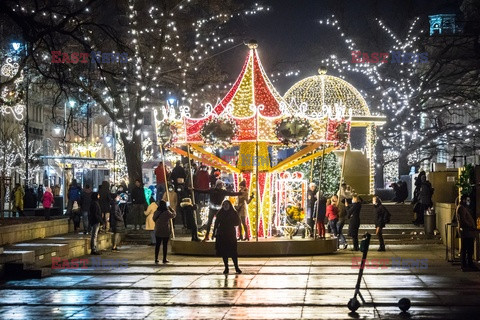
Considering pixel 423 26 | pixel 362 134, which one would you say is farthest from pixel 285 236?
pixel 362 134

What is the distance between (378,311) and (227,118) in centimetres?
1180

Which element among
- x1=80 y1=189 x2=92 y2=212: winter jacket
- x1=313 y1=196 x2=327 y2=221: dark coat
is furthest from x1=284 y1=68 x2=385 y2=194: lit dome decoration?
A: x1=80 y1=189 x2=92 y2=212: winter jacket

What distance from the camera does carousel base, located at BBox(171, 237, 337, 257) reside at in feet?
85.0

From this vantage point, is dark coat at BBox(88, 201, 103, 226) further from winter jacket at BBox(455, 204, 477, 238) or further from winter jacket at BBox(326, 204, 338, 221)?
winter jacket at BBox(455, 204, 477, 238)

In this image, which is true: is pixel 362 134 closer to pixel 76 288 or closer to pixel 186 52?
pixel 186 52

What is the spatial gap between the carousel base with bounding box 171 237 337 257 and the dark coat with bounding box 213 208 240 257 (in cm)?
471

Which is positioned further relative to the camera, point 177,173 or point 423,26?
point 423,26

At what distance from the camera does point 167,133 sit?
27016 millimetres

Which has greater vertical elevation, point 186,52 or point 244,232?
point 186,52

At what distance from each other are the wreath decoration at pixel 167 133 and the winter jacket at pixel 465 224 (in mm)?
8755

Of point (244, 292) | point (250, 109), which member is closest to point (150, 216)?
point (250, 109)

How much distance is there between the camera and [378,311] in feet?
49.4

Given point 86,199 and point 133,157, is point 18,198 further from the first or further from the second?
point 86,199

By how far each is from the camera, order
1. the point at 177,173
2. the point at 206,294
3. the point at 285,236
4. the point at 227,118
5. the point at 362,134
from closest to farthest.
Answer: the point at 206,294 < the point at 227,118 < the point at 285,236 < the point at 177,173 < the point at 362,134
